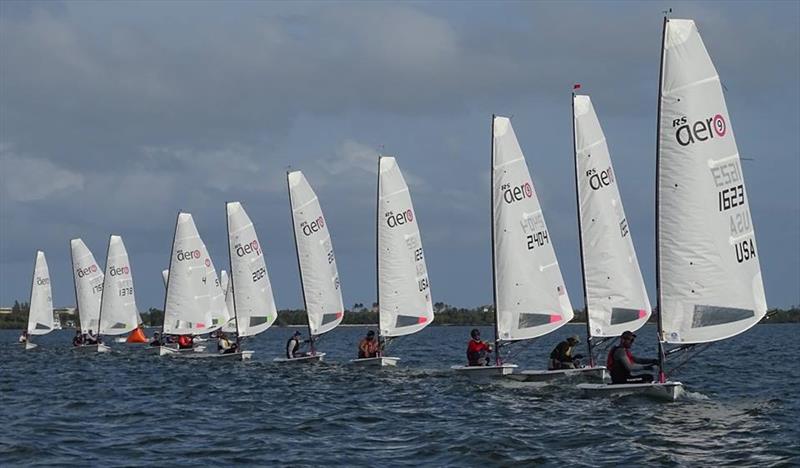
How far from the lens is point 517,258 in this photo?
31.8 meters

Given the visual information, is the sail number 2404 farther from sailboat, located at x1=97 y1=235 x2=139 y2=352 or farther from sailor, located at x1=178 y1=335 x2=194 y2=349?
sailboat, located at x1=97 y1=235 x2=139 y2=352

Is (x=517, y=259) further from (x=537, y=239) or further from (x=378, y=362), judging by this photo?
(x=378, y=362)

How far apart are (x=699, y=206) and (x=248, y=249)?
2717 centimetres

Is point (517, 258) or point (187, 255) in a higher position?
point (187, 255)

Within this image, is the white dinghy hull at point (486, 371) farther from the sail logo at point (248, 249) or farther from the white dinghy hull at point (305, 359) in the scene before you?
the sail logo at point (248, 249)

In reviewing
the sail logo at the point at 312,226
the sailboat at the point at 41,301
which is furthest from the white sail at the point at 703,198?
the sailboat at the point at 41,301

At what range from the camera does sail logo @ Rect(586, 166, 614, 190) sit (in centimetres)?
2955

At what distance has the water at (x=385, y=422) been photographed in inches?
693

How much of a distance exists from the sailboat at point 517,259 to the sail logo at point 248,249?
17411mm

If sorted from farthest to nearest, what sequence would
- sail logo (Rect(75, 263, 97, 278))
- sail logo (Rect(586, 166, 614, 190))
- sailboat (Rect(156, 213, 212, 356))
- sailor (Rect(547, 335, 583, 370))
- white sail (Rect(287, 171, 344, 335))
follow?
1. sail logo (Rect(75, 263, 97, 278))
2. sailboat (Rect(156, 213, 212, 356))
3. white sail (Rect(287, 171, 344, 335))
4. sail logo (Rect(586, 166, 614, 190))
5. sailor (Rect(547, 335, 583, 370))

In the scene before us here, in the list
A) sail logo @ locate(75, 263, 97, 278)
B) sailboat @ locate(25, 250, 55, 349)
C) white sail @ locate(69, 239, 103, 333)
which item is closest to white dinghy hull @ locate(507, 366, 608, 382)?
white sail @ locate(69, 239, 103, 333)

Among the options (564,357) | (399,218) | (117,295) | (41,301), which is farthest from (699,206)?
(41,301)

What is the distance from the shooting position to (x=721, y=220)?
2259cm

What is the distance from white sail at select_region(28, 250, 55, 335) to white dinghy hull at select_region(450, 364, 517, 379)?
1602 inches
